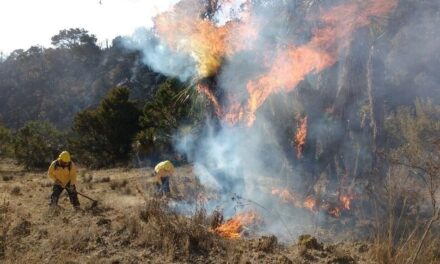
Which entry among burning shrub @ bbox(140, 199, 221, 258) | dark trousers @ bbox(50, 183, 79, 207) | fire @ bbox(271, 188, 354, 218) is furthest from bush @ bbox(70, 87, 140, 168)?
burning shrub @ bbox(140, 199, 221, 258)

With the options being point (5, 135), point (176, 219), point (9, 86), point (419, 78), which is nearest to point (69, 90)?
point (9, 86)

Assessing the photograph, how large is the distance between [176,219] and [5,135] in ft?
73.9

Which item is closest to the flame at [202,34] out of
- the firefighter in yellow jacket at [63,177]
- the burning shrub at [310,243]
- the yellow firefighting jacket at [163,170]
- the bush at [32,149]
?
the yellow firefighting jacket at [163,170]

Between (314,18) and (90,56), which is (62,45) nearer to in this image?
(90,56)

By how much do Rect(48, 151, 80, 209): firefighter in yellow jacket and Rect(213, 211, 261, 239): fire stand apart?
142 inches

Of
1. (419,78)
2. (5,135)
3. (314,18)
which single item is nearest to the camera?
(314,18)

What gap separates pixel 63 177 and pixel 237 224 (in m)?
4.23

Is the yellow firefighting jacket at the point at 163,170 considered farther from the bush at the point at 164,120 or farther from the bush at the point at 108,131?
the bush at the point at 108,131

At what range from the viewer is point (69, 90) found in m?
53.7

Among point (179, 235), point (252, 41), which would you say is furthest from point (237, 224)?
point (252, 41)

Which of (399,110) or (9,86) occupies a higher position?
(9,86)

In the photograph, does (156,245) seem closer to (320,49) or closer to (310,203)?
(310,203)

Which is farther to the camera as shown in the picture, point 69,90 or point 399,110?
point 69,90

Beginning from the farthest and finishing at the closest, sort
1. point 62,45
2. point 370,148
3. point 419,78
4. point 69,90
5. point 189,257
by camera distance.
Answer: point 62,45
point 69,90
point 419,78
point 370,148
point 189,257
